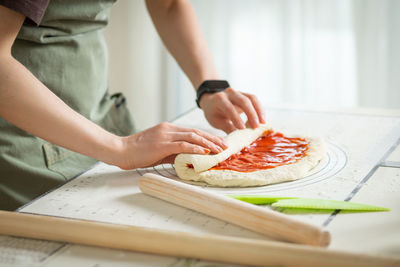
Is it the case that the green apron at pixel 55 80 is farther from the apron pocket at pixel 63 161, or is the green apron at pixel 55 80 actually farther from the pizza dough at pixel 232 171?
the pizza dough at pixel 232 171

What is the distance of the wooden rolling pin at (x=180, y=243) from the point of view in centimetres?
77

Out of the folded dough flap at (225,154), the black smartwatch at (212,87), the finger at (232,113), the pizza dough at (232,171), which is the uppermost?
the black smartwatch at (212,87)

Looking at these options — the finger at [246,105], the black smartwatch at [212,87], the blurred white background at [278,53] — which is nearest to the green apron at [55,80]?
the black smartwatch at [212,87]

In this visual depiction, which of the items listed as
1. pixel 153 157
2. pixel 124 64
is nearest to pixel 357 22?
pixel 124 64

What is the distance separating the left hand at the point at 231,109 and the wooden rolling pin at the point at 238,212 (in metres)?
0.40

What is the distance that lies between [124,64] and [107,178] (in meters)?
2.15

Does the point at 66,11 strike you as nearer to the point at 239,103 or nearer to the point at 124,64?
the point at 239,103

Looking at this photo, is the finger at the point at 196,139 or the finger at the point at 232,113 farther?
the finger at the point at 232,113

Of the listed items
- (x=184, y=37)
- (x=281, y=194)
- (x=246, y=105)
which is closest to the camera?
(x=281, y=194)

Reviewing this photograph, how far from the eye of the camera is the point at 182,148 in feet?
3.89

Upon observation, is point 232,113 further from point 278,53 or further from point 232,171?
point 278,53

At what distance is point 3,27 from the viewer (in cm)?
109

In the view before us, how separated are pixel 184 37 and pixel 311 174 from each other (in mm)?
703

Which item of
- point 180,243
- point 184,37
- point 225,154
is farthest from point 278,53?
point 180,243
